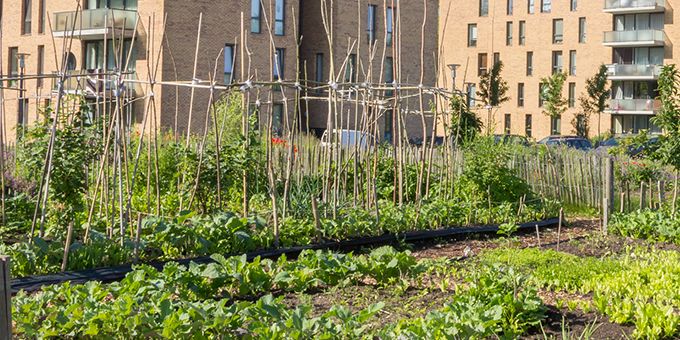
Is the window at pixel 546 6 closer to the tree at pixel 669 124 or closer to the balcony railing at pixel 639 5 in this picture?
the balcony railing at pixel 639 5

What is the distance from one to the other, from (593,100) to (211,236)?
50066 mm

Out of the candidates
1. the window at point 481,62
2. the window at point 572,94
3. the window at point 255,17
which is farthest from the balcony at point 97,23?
the window at point 572,94

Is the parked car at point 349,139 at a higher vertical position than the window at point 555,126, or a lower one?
lower

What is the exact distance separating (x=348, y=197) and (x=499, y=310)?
8.27 m

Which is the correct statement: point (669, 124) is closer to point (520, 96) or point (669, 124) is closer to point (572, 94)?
point (572, 94)

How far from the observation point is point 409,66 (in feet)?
141

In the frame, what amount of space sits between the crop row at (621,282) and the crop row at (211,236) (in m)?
Answer: 2.16

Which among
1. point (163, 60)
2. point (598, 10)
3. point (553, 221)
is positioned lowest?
point (553, 221)

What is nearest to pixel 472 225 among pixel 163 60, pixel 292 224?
pixel 292 224

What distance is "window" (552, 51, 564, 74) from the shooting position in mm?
58688

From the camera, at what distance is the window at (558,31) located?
5831 centimetres

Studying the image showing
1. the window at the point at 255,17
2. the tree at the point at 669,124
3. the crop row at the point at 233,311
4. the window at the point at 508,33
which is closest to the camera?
the crop row at the point at 233,311

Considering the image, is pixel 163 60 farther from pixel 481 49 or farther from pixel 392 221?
pixel 481 49

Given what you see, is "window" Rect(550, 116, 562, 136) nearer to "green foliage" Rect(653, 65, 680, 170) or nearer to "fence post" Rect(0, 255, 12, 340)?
"green foliage" Rect(653, 65, 680, 170)
